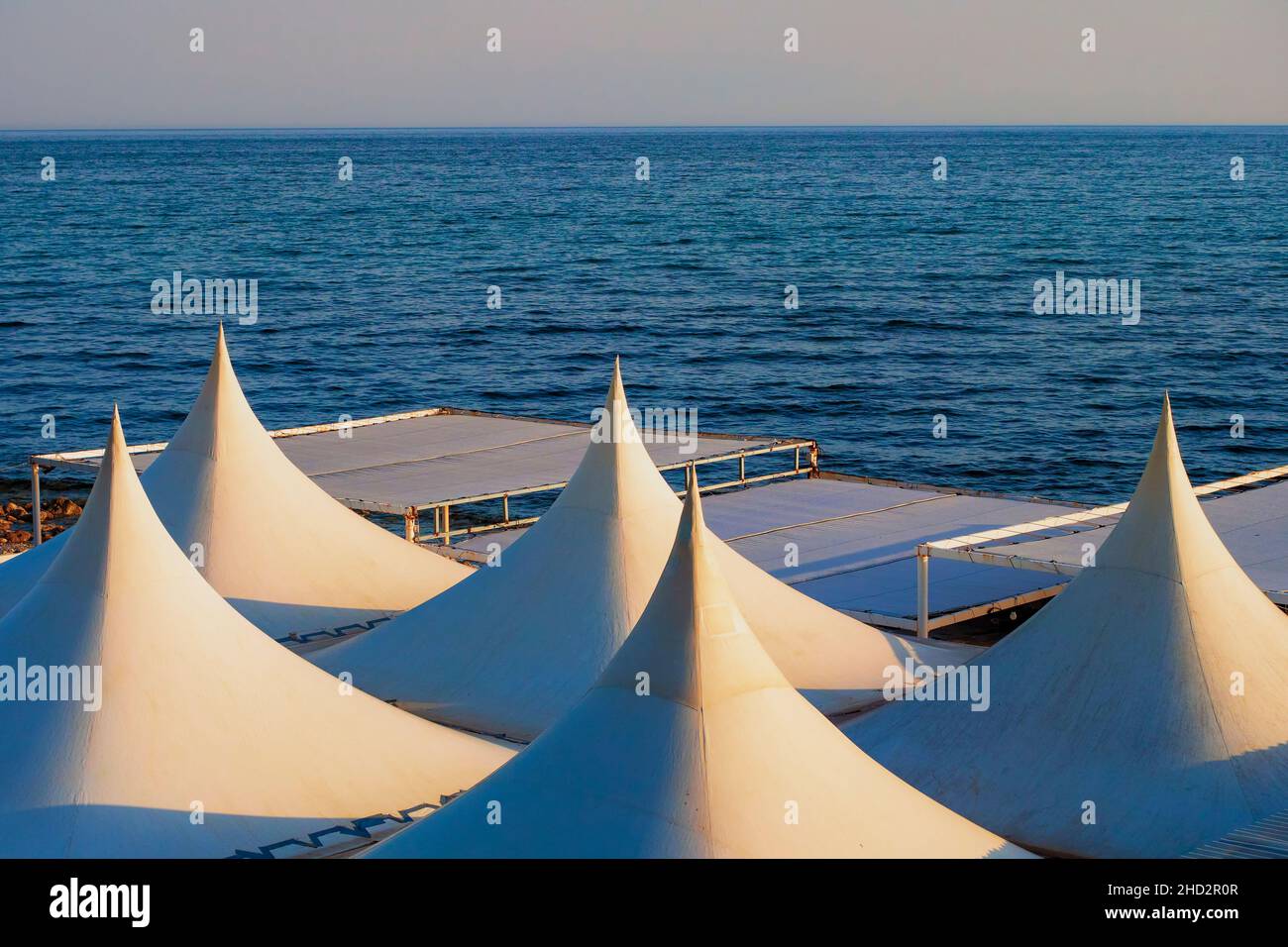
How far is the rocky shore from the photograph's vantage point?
35.9m

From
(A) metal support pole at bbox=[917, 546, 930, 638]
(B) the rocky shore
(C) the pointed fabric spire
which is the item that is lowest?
(B) the rocky shore

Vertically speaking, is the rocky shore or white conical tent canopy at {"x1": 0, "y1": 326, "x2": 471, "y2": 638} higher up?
white conical tent canopy at {"x1": 0, "y1": 326, "x2": 471, "y2": 638}

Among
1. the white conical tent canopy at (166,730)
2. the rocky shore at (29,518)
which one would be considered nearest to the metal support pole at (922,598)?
the white conical tent canopy at (166,730)

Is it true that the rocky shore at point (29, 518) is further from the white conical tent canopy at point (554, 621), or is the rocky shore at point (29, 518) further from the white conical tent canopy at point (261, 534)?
the white conical tent canopy at point (554, 621)

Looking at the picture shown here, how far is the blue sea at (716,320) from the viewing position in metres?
52.8

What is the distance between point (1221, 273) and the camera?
85938 mm

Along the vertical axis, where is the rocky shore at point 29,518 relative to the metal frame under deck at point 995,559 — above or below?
below

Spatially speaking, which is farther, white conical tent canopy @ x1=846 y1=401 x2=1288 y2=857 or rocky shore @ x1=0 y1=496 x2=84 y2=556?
rocky shore @ x1=0 y1=496 x2=84 y2=556

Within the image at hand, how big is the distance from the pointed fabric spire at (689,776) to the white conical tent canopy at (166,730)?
7.91ft

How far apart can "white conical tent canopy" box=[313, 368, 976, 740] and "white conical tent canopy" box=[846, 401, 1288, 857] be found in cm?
331

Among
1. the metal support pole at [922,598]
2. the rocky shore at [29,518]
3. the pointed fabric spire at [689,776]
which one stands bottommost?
the rocky shore at [29,518]
